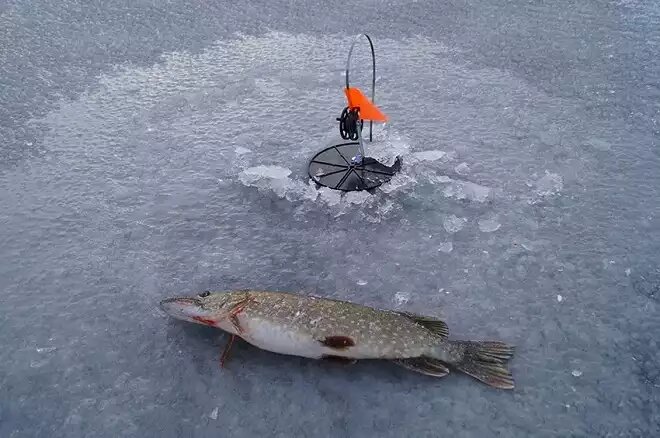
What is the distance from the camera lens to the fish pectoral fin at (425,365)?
2.78 metres

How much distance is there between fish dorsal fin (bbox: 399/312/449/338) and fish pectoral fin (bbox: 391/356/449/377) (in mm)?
173

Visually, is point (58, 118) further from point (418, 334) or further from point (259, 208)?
point (418, 334)

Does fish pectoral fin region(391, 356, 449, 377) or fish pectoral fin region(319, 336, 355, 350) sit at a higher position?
fish pectoral fin region(319, 336, 355, 350)

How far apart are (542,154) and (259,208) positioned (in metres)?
2.25

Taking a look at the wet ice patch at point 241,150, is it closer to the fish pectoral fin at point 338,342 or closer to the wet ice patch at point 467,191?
the wet ice patch at point 467,191

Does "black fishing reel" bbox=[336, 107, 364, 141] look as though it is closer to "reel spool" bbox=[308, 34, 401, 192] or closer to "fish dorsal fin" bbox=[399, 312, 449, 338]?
"reel spool" bbox=[308, 34, 401, 192]

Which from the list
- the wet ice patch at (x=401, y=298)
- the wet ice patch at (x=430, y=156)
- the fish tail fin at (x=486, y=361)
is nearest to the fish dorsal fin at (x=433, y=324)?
the fish tail fin at (x=486, y=361)

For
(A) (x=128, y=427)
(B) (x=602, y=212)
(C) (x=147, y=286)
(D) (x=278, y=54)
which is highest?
(D) (x=278, y=54)

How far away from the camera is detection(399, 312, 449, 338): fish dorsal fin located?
2.95m

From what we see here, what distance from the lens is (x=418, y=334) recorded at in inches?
112

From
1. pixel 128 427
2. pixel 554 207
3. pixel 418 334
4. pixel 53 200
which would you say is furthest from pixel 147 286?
pixel 554 207

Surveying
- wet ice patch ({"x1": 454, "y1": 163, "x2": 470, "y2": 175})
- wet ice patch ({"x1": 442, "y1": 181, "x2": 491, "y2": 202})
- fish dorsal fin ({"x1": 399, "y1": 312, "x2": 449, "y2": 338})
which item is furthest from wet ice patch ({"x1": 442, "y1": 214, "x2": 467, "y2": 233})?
fish dorsal fin ({"x1": 399, "y1": 312, "x2": 449, "y2": 338})

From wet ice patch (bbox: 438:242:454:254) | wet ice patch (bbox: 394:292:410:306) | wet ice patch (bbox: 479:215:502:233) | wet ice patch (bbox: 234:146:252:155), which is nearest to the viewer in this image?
wet ice patch (bbox: 394:292:410:306)

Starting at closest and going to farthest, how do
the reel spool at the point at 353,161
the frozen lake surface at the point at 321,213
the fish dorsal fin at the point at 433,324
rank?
the frozen lake surface at the point at 321,213 → the fish dorsal fin at the point at 433,324 → the reel spool at the point at 353,161
